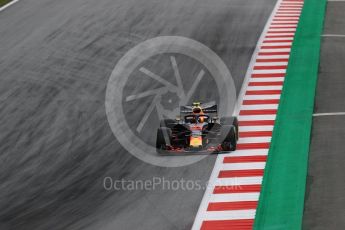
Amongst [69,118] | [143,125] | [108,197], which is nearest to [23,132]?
[69,118]

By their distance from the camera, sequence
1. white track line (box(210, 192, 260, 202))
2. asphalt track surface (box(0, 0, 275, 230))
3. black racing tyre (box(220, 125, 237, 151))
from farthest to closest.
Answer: black racing tyre (box(220, 125, 237, 151)) < white track line (box(210, 192, 260, 202)) < asphalt track surface (box(0, 0, 275, 230))

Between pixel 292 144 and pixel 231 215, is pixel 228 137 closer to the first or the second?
pixel 292 144

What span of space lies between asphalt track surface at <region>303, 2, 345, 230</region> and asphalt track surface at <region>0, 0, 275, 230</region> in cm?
265

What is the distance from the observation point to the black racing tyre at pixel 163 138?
21047 mm

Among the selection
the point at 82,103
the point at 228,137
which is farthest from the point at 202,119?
the point at 82,103

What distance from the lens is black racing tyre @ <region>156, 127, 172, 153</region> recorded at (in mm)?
21047

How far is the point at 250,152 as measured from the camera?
2144cm

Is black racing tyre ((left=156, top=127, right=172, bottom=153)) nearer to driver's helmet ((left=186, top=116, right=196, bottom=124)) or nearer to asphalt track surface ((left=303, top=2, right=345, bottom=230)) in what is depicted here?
driver's helmet ((left=186, top=116, right=196, bottom=124))

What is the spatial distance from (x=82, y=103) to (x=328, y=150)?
8654 mm

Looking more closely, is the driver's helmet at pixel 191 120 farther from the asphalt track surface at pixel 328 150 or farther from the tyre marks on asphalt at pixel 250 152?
the asphalt track surface at pixel 328 150

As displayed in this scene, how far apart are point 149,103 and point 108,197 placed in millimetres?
7364

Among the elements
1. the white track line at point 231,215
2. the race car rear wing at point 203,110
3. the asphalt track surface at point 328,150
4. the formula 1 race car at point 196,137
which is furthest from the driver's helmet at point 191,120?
the white track line at point 231,215

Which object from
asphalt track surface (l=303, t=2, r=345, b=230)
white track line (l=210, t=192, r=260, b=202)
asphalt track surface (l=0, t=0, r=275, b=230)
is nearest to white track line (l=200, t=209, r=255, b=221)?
asphalt track surface (l=0, t=0, r=275, b=230)

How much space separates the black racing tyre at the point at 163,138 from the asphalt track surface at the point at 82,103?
2.45 ft
